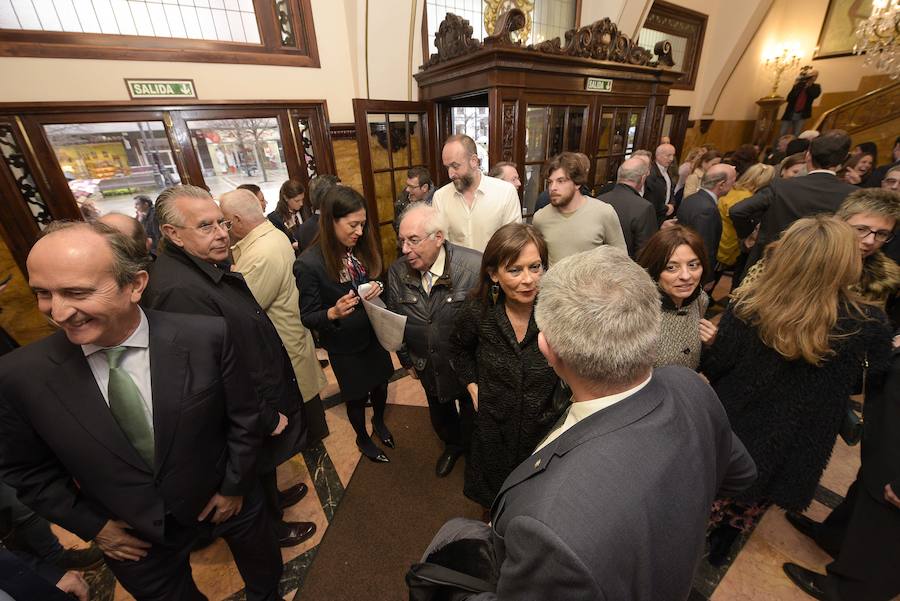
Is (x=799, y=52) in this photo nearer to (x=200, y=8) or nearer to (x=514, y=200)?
(x=514, y=200)

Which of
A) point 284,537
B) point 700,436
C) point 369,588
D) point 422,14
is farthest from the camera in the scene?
point 422,14

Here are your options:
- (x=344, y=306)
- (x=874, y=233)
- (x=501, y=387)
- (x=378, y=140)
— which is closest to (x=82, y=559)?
(x=344, y=306)

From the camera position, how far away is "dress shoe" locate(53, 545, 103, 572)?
205 centimetres

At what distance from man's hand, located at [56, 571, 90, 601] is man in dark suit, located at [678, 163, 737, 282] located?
4375mm

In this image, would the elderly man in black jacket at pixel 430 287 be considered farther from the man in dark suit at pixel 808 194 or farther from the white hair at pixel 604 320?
the man in dark suit at pixel 808 194

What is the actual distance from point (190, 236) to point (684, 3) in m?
10.0

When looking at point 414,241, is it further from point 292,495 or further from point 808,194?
point 808,194

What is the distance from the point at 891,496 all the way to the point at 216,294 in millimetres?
2879

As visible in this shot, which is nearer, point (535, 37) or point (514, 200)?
point (514, 200)

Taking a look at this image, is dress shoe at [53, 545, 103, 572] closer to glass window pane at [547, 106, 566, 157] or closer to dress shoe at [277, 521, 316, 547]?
dress shoe at [277, 521, 316, 547]

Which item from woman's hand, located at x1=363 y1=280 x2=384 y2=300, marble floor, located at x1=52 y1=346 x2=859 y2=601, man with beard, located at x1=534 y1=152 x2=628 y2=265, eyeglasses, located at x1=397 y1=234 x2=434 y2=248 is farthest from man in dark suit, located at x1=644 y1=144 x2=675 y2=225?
woman's hand, located at x1=363 y1=280 x2=384 y2=300

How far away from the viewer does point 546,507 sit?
67 centimetres

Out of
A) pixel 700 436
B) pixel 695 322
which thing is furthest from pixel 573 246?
pixel 700 436

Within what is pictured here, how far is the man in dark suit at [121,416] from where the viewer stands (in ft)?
3.60
